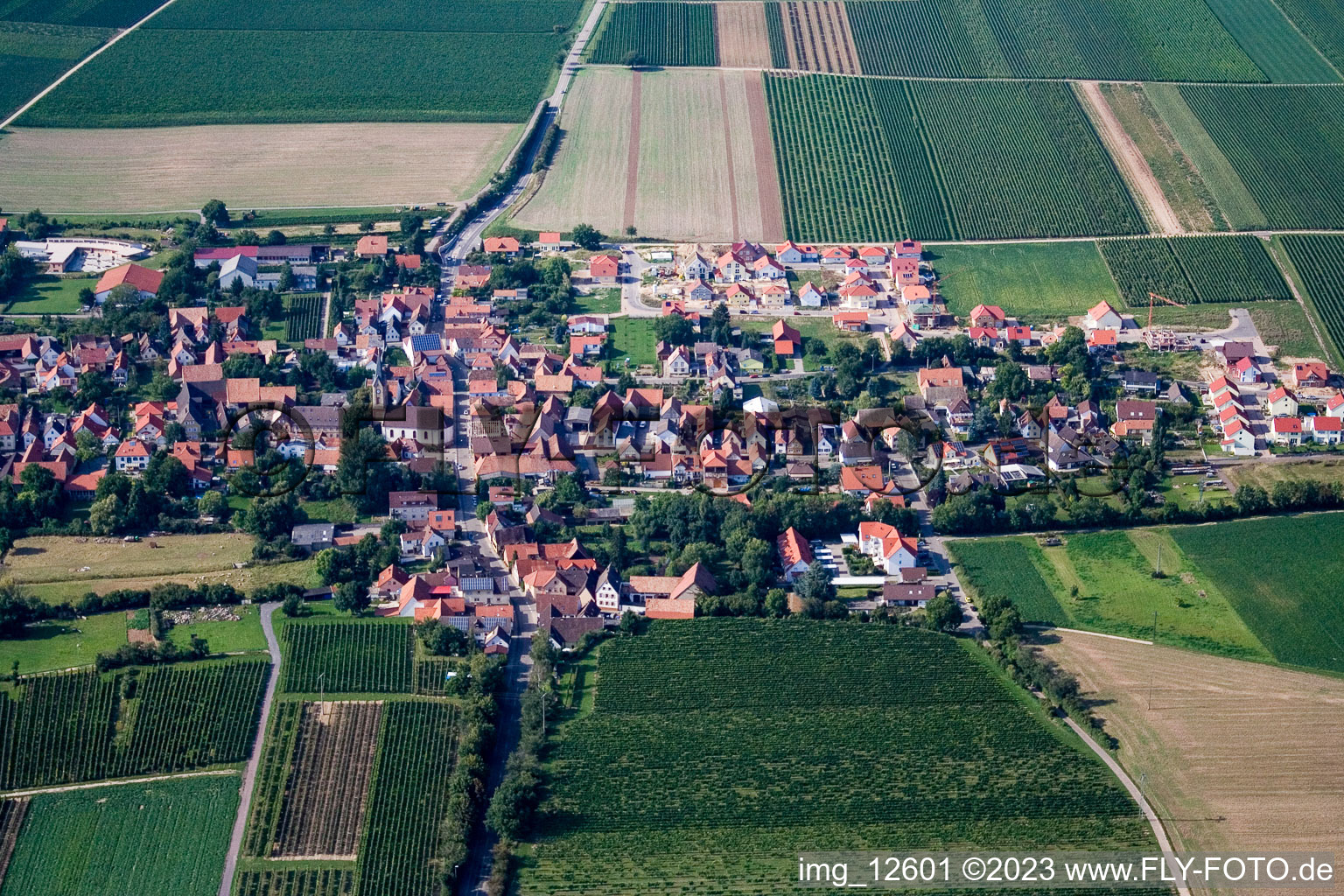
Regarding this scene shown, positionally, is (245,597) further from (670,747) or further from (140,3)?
(140,3)

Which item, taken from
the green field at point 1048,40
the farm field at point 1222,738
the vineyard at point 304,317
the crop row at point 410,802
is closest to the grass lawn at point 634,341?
the vineyard at point 304,317

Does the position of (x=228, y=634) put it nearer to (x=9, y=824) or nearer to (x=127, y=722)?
(x=127, y=722)

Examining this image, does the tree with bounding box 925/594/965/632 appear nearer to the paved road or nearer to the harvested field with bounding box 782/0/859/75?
the paved road

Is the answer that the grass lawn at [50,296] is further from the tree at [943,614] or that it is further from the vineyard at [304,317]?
the tree at [943,614]

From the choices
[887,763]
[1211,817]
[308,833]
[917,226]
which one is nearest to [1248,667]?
[1211,817]

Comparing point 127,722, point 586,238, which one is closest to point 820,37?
point 586,238
